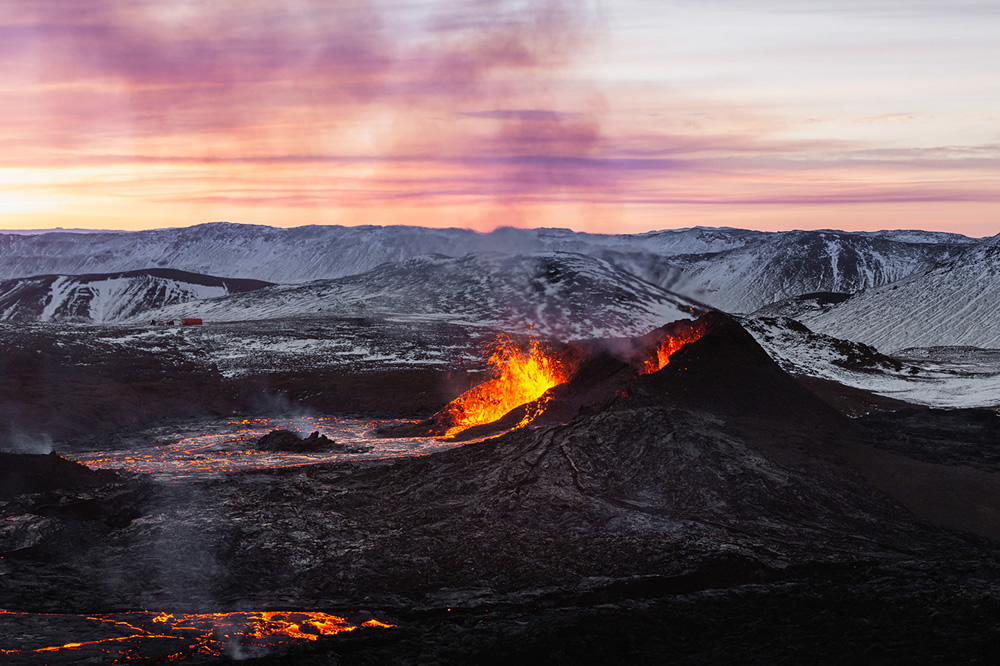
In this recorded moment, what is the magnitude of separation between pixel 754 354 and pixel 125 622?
22.8 metres

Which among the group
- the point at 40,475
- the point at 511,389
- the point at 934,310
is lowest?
the point at 40,475

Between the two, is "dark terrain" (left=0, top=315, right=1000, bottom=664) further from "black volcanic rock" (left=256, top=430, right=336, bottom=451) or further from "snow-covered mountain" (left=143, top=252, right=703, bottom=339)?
"snow-covered mountain" (left=143, top=252, right=703, bottom=339)

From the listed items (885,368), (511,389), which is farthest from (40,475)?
(885,368)

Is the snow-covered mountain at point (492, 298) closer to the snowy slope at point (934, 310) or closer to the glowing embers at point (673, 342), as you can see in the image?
the snowy slope at point (934, 310)

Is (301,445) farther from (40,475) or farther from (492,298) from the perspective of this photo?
(492,298)

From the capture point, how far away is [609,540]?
65.1 ft

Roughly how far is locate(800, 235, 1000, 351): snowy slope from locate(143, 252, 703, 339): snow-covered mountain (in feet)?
90.6

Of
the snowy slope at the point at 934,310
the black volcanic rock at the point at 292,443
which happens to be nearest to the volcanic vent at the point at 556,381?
the black volcanic rock at the point at 292,443

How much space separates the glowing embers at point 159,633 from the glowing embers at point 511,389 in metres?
22.5

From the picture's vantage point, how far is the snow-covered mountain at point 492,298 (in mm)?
121688

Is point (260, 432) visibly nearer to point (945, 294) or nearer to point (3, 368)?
point (3, 368)

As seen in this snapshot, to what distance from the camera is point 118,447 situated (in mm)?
40281

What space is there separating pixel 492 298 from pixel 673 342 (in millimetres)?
109242

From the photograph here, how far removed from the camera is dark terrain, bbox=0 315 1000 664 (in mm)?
15641
